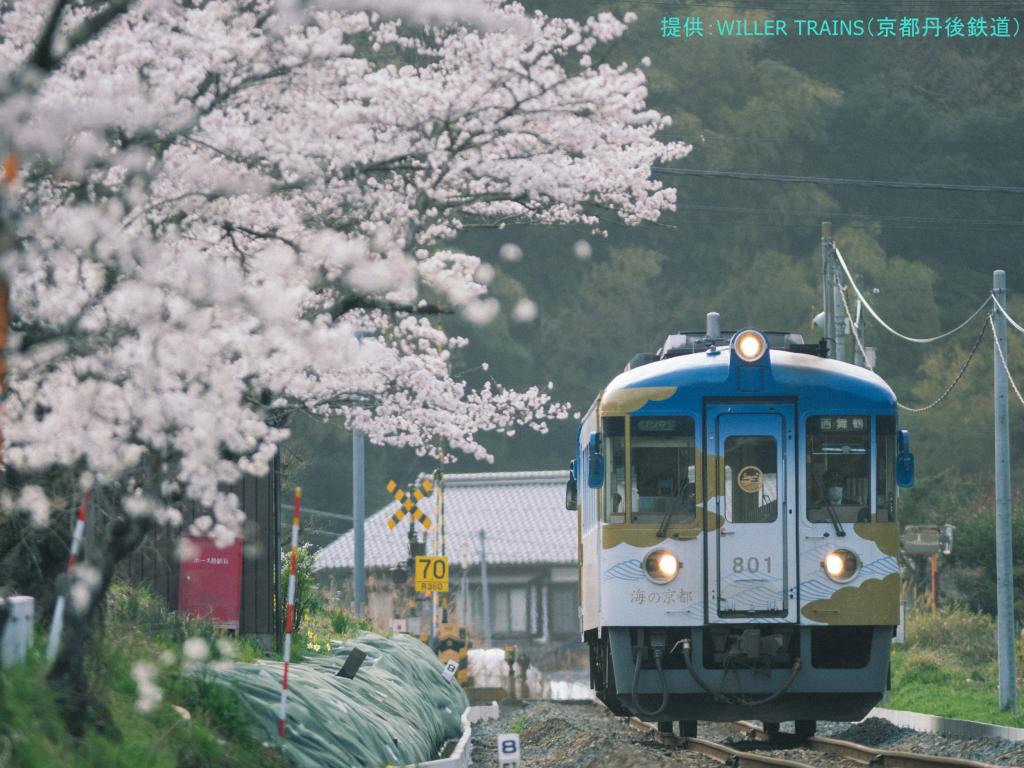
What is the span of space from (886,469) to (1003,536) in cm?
643

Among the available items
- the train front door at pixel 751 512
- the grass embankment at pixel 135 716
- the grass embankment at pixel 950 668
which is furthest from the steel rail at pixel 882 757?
the grass embankment at pixel 135 716

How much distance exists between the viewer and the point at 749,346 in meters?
12.0

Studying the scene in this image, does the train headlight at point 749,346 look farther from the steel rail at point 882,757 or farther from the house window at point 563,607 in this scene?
the house window at point 563,607

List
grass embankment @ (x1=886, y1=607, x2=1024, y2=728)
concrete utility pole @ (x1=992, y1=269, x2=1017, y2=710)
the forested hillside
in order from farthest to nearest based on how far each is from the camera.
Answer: the forested hillside → grass embankment @ (x1=886, y1=607, x2=1024, y2=728) → concrete utility pole @ (x1=992, y1=269, x2=1017, y2=710)

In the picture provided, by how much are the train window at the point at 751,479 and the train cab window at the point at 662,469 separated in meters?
0.28

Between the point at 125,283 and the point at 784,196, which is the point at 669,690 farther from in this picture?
the point at 784,196

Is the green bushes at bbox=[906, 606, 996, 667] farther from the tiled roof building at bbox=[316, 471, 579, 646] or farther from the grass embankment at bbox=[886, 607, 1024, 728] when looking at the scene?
the tiled roof building at bbox=[316, 471, 579, 646]

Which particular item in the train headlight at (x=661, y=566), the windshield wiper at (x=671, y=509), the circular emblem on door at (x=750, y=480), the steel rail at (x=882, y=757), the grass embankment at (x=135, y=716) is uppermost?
the circular emblem on door at (x=750, y=480)

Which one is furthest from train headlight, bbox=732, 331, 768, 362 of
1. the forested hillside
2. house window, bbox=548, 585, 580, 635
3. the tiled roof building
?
the forested hillside

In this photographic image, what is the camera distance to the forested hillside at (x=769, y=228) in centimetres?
4727

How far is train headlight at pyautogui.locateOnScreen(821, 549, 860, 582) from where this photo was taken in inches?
459

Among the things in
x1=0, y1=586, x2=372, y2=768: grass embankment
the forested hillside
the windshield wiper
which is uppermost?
the forested hillside

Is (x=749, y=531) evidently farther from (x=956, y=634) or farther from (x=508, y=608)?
(x=508, y=608)

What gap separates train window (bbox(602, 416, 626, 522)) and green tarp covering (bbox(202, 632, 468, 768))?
2152 millimetres
